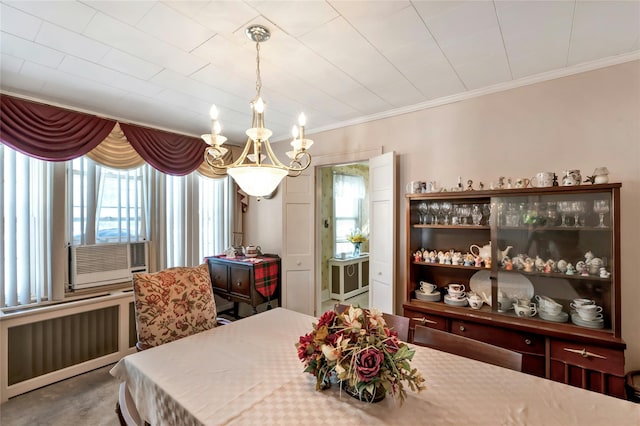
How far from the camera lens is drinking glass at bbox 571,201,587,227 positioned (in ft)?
6.43

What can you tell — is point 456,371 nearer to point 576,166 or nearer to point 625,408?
point 625,408

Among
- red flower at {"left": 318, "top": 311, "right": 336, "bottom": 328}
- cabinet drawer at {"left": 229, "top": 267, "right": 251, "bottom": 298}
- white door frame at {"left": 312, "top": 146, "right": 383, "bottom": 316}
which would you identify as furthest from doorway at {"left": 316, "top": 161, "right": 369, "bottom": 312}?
red flower at {"left": 318, "top": 311, "right": 336, "bottom": 328}

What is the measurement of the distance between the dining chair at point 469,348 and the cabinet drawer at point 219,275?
8.32ft

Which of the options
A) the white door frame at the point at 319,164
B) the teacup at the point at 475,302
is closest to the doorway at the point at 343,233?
the white door frame at the point at 319,164

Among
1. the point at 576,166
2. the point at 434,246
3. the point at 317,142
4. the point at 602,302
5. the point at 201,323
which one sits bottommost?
the point at 201,323

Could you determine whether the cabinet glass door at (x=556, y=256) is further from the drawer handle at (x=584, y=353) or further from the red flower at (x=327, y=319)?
the red flower at (x=327, y=319)

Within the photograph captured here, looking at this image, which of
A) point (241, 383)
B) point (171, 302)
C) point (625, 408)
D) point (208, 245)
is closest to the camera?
point (625, 408)

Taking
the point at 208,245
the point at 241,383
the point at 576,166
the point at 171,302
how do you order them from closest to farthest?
1. the point at 241,383
2. the point at 171,302
3. the point at 576,166
4. the point at 208,245

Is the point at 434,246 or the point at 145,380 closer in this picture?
the point at 145,380

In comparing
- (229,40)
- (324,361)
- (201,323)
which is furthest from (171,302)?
(229,40)

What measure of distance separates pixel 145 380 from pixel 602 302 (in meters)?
2.73

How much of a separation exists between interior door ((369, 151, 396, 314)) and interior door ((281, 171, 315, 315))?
2.86ft

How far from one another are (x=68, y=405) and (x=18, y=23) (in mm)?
2562

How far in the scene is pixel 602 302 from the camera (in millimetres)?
1940
